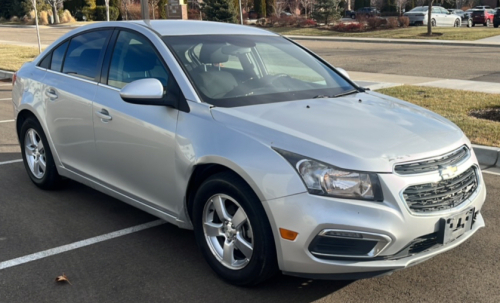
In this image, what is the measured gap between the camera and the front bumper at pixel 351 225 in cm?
317

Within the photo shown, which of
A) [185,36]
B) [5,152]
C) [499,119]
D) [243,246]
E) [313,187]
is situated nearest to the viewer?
[313,187]

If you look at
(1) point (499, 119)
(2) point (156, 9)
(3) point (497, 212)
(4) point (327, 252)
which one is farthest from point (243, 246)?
(2) point (156, 9)

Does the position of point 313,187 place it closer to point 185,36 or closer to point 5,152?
point 185,36

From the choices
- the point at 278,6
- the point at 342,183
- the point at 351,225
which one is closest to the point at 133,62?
the point at 342,183

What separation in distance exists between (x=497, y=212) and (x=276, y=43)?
2.56 m

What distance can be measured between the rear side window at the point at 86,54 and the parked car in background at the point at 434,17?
3553 cm

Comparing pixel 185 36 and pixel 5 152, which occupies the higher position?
pixel 185 36

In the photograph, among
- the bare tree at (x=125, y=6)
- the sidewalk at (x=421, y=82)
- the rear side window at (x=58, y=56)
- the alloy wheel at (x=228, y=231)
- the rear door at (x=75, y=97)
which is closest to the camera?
the alloy wheel at (x=228, y=231)

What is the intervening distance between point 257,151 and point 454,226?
1.28 metres

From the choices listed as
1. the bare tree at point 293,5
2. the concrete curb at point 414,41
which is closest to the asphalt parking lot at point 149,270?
the concrete curb at point 414,41

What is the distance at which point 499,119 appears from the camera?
8.83 meters

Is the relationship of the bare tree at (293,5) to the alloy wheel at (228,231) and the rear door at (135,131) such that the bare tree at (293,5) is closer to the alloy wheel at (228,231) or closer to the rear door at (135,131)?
the rear door at (135,131)

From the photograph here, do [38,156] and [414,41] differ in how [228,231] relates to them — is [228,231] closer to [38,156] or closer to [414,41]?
[38,156]

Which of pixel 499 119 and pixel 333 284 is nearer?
pixel 333 284
